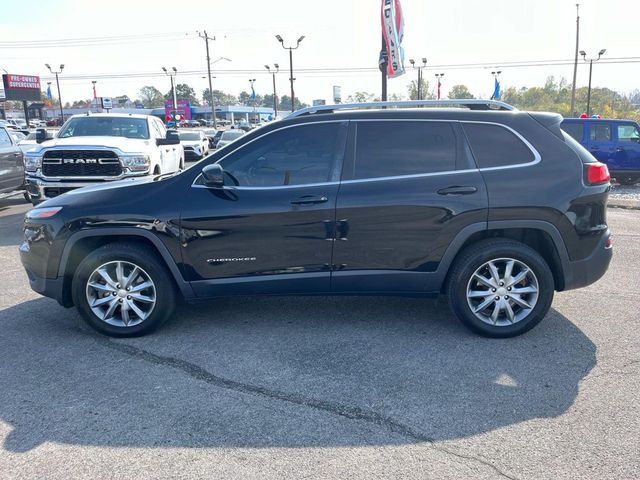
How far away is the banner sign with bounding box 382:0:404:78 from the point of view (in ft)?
45.3

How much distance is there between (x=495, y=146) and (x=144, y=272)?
311 cm

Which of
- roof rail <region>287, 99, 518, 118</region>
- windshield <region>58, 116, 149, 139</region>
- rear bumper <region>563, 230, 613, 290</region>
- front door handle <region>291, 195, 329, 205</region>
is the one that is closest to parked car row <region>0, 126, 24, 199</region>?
windshield <region>58, 116, 149, 139</region>

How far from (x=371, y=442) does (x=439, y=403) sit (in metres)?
0.64

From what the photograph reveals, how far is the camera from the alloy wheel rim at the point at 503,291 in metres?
4.45

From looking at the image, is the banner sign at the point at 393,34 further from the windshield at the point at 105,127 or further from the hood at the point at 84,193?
the hood at the point at 84,193

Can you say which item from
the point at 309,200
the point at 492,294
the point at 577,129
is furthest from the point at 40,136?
the point at 577,129

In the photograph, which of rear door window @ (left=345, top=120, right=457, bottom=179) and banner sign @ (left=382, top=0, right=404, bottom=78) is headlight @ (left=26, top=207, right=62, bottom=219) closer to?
rear door window @ (left=345, top=120, right=457, bottom=179)

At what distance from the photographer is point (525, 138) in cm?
448

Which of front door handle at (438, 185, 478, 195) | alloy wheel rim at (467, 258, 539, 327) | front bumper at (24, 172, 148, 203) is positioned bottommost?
alloy wheel rim at (467, 258, 539, 327)

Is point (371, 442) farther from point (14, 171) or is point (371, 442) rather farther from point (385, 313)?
point (14, 171)

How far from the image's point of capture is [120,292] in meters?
4.54

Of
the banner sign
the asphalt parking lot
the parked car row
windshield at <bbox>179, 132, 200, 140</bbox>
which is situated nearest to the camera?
the asphalt parking lot

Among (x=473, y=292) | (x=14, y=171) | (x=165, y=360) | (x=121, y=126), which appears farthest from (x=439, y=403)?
(x=14, y=171)

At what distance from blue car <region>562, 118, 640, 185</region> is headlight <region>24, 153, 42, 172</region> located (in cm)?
1360
